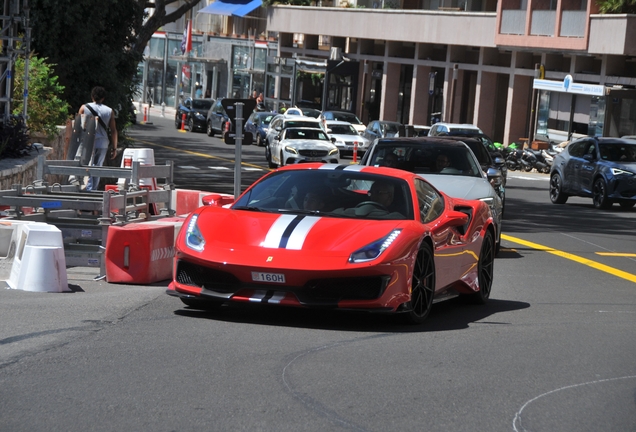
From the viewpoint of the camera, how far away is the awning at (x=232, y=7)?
73625mm

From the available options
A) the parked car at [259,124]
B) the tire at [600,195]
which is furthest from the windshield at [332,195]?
the parked car at [259,124]

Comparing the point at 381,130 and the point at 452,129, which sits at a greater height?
the point at 452,129

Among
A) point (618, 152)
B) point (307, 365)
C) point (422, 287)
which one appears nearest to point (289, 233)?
point (422, 287)

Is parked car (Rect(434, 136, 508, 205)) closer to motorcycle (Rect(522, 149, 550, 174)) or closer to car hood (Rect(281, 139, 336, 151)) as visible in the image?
car hood (Rect(281, 139, 336, 151))

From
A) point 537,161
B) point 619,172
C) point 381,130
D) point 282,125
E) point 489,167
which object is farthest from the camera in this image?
point 381,130

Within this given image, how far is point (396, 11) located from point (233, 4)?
16230 millimetres

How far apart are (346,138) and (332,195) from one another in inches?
1375

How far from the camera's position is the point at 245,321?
897 centimetres

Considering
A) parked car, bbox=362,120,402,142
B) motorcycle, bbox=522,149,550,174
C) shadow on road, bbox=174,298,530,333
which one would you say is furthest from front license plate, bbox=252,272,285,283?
parked car, bbox=362,120,402,142

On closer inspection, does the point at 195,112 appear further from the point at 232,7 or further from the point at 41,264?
the point at 41,264

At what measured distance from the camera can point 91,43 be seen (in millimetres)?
25078

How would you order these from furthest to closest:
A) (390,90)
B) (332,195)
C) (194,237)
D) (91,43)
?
1. (390,90)
2. (91,43)
3. (332,195)
4. (194,237)

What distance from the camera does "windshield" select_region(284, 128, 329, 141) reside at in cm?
3650

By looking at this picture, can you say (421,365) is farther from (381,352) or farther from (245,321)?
(245,321)
